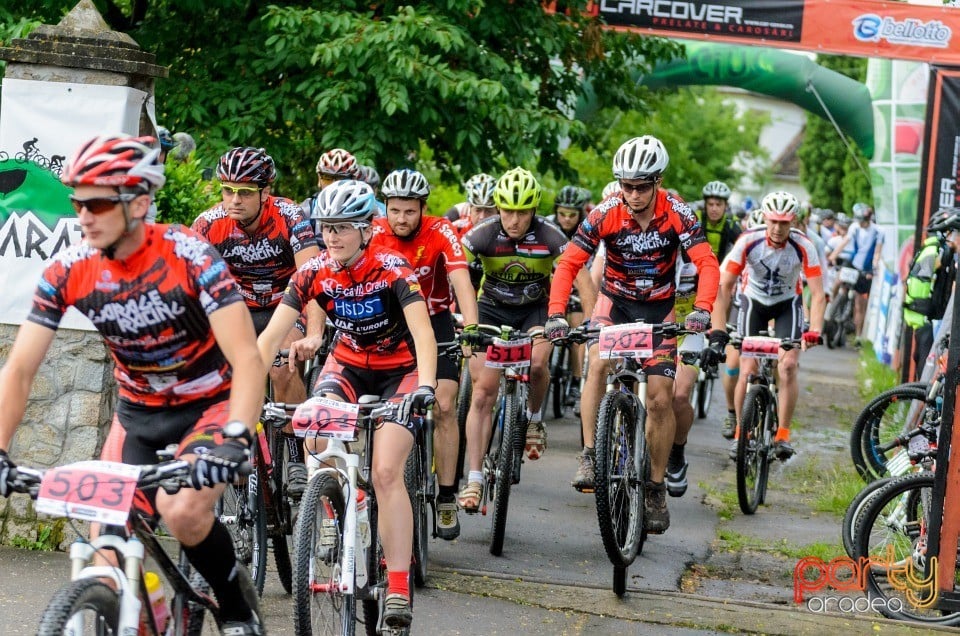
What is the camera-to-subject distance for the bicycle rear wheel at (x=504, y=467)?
7.95 meters

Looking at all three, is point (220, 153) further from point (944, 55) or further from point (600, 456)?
point (944, 55)

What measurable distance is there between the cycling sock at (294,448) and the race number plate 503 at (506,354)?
1.47m

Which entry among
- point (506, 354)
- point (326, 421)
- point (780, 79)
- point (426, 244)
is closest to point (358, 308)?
point (326, 421)

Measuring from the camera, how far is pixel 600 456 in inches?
277

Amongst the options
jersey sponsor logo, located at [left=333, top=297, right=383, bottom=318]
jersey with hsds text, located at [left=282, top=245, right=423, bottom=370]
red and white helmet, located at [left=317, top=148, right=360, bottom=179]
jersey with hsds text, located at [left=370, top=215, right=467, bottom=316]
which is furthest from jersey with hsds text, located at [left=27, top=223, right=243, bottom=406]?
red and white helmet, located at [left=317, top=148, right=360, bottom=179]

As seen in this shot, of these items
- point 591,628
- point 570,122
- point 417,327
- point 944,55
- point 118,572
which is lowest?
point 591,628

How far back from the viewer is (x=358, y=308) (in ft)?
20.1

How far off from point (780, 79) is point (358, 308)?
19.0 metres

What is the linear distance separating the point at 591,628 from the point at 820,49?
495 inches

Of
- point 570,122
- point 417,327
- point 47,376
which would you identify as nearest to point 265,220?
point 47,376

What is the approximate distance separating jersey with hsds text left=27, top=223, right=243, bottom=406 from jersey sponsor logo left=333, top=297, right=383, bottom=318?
1.71 metres

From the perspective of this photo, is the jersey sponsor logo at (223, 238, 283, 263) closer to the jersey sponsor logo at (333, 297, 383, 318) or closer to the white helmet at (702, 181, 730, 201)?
the jersey sponsor logo at (333, 297, 383, 318)

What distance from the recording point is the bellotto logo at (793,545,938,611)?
706 centimetres

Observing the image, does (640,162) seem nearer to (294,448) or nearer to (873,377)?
(294,448)
